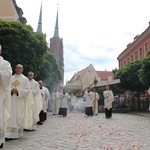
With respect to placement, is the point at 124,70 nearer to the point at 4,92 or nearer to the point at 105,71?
the point at 4,92

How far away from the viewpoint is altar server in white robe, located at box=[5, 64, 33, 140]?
672 cm

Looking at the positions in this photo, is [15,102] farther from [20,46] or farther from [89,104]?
[89,104]

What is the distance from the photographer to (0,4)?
30.2 m

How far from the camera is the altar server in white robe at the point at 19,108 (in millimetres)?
6719

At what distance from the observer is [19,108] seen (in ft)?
22.9

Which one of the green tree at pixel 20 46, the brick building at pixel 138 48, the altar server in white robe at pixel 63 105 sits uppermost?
the brick building at pixel 138 48

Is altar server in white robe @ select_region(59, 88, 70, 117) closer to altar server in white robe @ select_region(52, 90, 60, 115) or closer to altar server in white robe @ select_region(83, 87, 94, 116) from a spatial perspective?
altar server in white robe @ select_region(52, 90, 60, 115)

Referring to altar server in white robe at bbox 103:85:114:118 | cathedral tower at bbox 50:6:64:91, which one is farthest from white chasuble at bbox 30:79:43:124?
cathedral tower at bbox 50:6:64:91

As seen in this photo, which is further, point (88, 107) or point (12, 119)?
point (88, 107)

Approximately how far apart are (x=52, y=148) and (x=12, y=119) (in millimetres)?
1662

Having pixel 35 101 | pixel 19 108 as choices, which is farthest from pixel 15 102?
pixel 35 101

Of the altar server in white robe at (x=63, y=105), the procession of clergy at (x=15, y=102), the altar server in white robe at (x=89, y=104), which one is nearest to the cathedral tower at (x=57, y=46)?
the altar server in white robe at (x=89, y=104)

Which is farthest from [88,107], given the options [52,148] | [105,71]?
[105,71]

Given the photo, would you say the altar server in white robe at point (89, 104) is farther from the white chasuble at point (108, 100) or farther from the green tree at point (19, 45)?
the green tree at point (19, 45)
